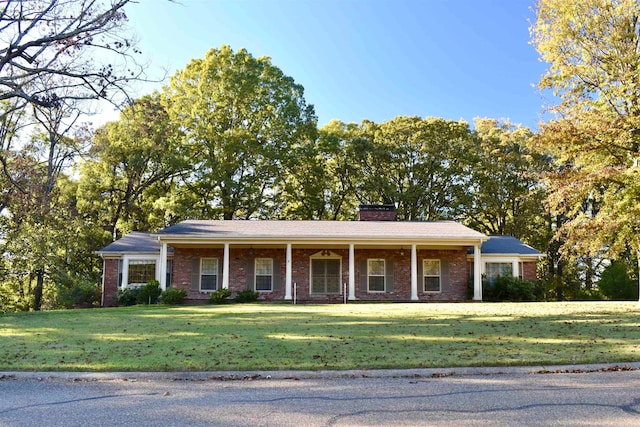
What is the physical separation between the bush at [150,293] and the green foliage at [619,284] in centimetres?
2242

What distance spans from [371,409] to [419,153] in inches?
1261

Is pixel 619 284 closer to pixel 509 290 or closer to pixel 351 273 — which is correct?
pixel 509 290

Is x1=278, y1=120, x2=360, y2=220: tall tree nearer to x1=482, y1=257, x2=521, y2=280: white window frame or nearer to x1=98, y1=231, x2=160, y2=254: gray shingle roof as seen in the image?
x1=98, y1=231, x2=160, y2=254: gray shingle roof

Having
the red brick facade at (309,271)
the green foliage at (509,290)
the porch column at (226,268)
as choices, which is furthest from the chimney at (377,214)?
the porch column at (226,268)

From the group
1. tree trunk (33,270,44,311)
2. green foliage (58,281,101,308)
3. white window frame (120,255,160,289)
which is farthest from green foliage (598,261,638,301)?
tree trunk (33,270,44,311)

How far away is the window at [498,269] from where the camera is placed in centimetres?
2523

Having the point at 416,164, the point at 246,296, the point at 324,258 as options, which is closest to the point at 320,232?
the point at 324,258

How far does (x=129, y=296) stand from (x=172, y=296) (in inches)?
87.6

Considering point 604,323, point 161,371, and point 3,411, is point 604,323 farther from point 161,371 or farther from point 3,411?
point 3,411

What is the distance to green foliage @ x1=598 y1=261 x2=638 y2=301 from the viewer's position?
90.3ft

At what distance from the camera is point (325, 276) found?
80.4 feet

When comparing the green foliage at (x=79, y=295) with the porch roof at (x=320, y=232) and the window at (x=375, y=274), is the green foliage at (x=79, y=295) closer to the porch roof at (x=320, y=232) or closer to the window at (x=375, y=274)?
the porch roof at (x=320, y=232)

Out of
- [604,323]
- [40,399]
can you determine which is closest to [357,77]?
[604,323]

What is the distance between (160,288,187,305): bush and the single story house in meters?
1.73
